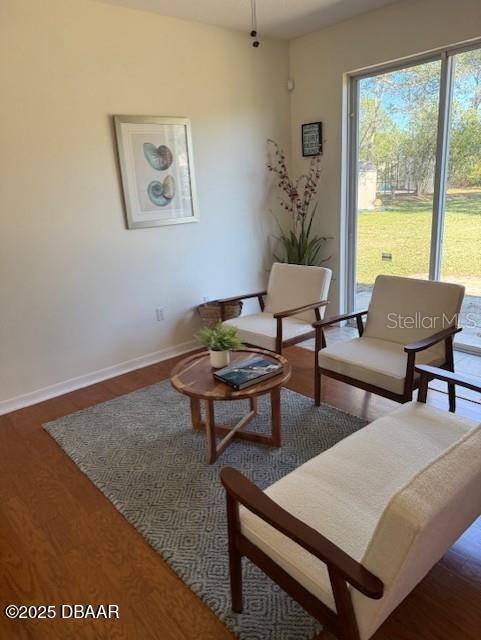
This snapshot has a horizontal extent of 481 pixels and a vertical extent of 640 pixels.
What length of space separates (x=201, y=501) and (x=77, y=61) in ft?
9.65

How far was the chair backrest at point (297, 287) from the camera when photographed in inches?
132

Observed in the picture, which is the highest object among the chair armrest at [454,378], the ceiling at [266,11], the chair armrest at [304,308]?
the ceiling at [266,11]

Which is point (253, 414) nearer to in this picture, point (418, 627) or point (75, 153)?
point (418, 627)

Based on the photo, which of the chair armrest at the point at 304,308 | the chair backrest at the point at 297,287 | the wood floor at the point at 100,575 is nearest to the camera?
the wood floor at the point at 100,575

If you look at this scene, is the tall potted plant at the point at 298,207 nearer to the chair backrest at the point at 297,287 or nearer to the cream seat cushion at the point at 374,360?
the chair backrest at the point at 297,287

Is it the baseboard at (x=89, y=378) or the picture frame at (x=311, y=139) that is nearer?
the baseboard at (x=89, y=378)

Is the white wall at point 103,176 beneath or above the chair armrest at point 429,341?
above

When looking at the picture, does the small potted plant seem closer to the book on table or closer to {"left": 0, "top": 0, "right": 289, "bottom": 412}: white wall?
the book on table

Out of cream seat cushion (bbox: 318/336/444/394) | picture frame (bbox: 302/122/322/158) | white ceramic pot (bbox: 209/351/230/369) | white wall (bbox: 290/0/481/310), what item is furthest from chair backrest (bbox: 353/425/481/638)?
picture frame (bbox: 302/122/322/158)

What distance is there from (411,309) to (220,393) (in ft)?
4.59

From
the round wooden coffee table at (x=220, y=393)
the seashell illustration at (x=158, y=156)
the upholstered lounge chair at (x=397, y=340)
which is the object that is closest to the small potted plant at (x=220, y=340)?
the round wooden coffee table at (x=220, y=393)

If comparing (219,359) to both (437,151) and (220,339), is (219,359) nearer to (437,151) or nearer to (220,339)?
(220,339)

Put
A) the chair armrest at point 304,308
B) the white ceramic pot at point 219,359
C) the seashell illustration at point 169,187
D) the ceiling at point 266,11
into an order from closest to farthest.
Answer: the white ceramic pot at point 219,359
the chair armrest at point 304,308
the ceiling at point 266,11
the seashell illustration at point 169,187

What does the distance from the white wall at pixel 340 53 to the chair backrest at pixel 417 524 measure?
3229 millimetres
